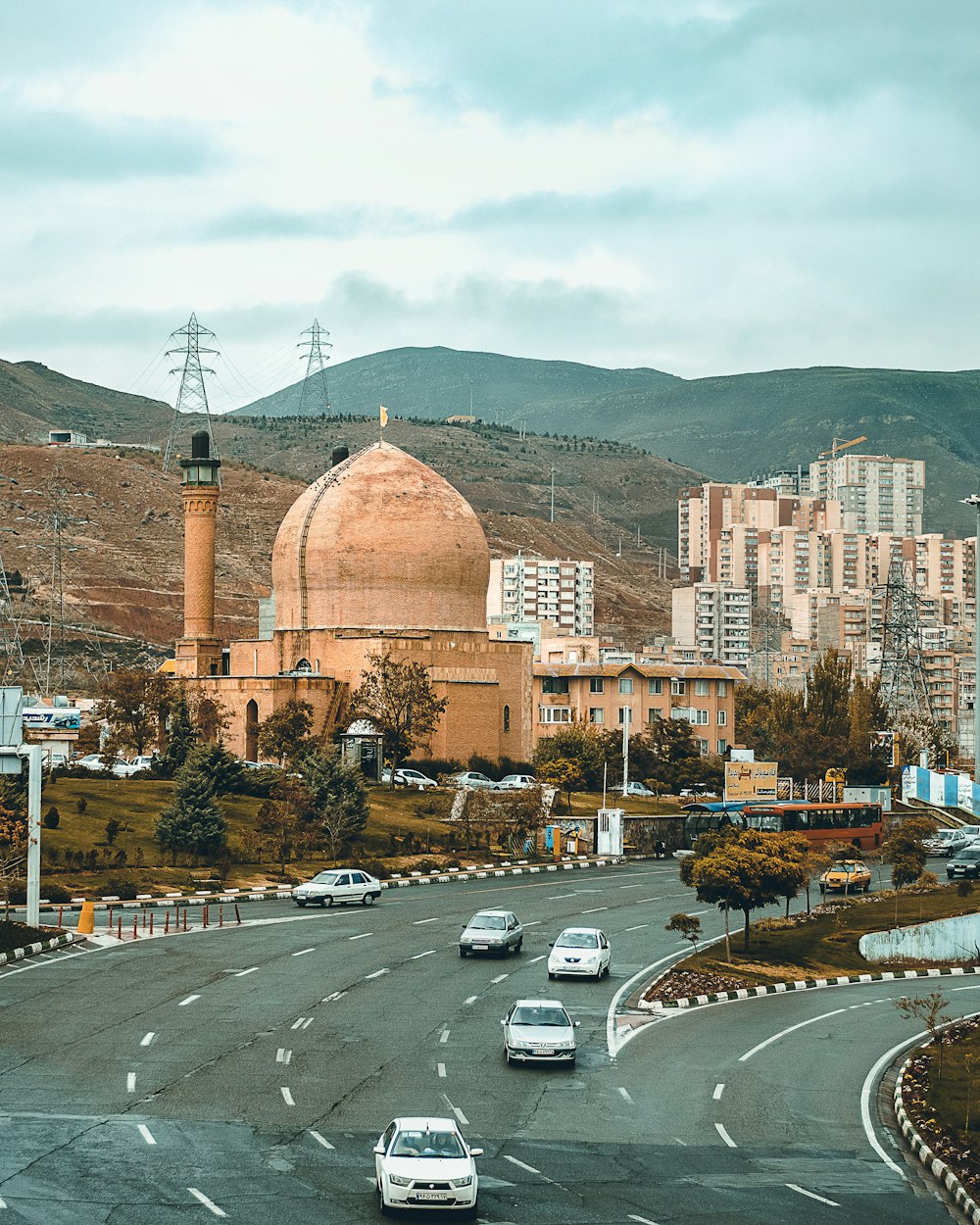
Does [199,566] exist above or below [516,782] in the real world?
above

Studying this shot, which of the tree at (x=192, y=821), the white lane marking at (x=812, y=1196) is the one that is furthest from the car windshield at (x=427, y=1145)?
the tree at (x=192, y=821)

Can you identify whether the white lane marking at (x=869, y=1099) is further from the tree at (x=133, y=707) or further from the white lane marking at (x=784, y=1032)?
the tree at (x=133, y=707)

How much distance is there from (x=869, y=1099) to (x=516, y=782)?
53.4 m

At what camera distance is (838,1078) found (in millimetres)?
32250

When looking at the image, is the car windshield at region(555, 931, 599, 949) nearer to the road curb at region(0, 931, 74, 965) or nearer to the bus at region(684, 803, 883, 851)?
the road curb at region(0, 931, 74, 965)

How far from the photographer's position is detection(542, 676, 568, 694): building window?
363 ft

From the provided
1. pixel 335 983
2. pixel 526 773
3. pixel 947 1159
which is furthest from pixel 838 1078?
pixel 526 773

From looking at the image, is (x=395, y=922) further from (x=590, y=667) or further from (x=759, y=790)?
(x=590, y=667)

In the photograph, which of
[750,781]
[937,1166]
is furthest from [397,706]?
[937,1166]

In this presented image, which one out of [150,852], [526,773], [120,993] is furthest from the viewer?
[526,773]

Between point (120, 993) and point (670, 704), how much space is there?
74426 millimetres

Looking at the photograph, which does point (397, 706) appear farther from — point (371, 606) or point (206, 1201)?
point (206, 1201)

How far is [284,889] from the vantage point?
58.6 m

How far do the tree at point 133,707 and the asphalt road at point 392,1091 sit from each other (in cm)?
3277
